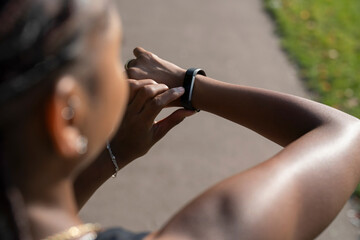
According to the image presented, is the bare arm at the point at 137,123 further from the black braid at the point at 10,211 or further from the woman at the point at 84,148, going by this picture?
the black braid at the point at 10,211

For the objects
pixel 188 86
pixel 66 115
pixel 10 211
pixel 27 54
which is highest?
pixel 27 54

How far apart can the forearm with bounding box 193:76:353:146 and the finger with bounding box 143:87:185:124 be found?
13cm

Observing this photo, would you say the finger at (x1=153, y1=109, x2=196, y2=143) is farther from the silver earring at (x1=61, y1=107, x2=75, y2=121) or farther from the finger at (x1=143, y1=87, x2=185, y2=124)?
the silver earring at (x1=61, y1=107, x2=75, y2=121)

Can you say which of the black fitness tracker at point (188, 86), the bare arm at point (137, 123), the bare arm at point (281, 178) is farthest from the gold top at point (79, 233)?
the black fitness tracker at point (188, 86)

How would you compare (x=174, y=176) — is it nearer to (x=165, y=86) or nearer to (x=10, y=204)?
(x=165, y=86)

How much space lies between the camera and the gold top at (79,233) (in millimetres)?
1312

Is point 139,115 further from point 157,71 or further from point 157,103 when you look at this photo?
point 157,71

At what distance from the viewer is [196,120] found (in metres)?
5.00

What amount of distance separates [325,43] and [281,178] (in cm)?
491

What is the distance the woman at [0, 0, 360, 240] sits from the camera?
114cm

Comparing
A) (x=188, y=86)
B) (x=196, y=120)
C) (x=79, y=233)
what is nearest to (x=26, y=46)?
(x=79, y=233)

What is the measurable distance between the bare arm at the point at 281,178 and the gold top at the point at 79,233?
17cm

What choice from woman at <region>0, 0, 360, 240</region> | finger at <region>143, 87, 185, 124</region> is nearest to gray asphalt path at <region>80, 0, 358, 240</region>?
finger at <region>143, 87, 185, 124</region>

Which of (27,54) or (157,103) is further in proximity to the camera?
(157,103)
